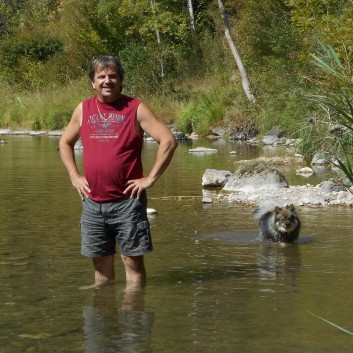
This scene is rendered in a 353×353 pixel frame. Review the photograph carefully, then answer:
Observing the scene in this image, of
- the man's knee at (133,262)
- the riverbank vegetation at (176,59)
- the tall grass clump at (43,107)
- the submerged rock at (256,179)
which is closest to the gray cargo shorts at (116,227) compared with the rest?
the man's knee at (133,262)

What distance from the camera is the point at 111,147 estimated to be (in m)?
7.24

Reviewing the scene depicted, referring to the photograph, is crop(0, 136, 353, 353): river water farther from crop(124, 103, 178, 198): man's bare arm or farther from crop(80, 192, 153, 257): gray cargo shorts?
crop(124, 103, 178, 198): man's bare arm

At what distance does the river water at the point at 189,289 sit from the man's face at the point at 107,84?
4.97 ft

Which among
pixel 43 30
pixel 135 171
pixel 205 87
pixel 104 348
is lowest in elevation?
pixel 104 348

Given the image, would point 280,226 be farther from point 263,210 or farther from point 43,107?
point 43,107

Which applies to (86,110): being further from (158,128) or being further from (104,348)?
(104,348)

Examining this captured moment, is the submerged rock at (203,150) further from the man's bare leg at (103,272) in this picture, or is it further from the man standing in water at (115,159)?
the man standing in water at (115,159)

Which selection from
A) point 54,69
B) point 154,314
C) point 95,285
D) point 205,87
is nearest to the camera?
point 154,314

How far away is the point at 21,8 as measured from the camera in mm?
67438

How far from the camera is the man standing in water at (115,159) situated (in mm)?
7258

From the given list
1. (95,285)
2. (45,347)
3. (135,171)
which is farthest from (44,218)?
(45,347)

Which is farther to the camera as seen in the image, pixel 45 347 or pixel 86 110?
pixel 86 110

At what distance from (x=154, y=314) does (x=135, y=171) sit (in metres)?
1.02

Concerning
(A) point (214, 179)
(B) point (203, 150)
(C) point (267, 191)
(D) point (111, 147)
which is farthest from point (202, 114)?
(D) point (111, 147)
